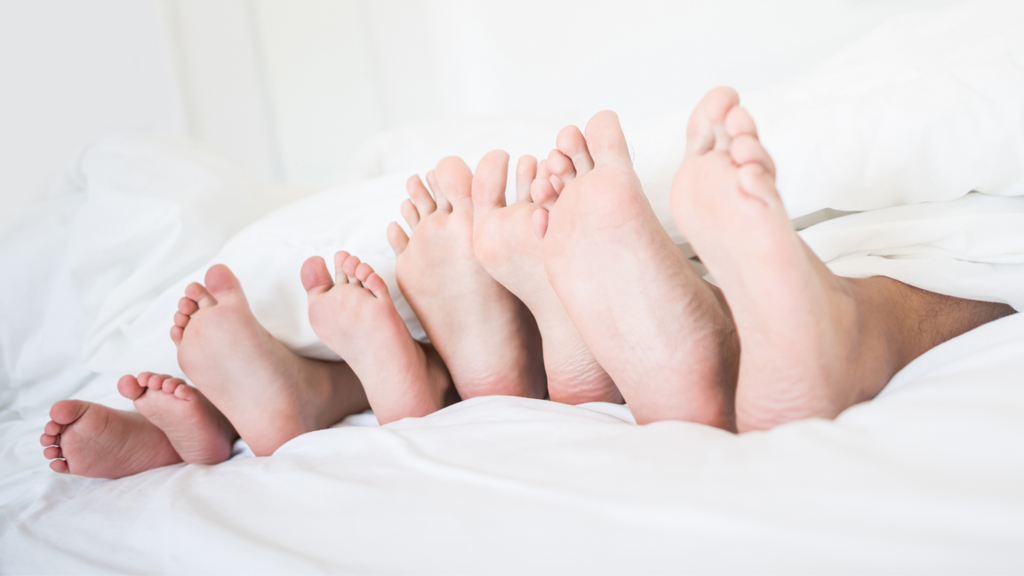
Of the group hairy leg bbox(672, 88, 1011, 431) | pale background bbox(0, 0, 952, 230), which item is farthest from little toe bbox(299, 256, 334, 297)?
pale background bbox(0, 0, 952, 230)

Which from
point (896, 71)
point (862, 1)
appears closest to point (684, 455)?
point (896, 71)

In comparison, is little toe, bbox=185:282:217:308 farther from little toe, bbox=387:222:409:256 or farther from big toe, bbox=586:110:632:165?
big toe, bbox=586:110:632:165

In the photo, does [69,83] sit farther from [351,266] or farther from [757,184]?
[757,184]

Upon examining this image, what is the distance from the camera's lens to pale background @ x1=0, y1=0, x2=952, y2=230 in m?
1.54

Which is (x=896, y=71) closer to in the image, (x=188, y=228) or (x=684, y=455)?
(x=684, y=455)

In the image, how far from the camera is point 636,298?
52 centimetres

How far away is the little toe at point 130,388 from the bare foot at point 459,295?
363mm

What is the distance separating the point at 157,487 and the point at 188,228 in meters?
0.43

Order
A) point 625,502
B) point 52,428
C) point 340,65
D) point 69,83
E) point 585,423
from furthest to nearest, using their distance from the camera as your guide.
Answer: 1. point 340,65
2. point 69,83
3. point 52,428
4. point 585,423
5. point 625,502

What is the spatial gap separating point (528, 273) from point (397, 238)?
0.71ft

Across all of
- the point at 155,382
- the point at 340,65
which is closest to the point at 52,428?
the point at 155,382

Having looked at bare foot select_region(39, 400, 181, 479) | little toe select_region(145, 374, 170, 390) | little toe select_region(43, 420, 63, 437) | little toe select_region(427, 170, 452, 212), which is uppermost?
little toe select_region(427, 170, 452, 212)

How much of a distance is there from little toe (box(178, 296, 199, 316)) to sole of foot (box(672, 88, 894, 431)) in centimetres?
62

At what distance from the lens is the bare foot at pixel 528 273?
24.2 inches
